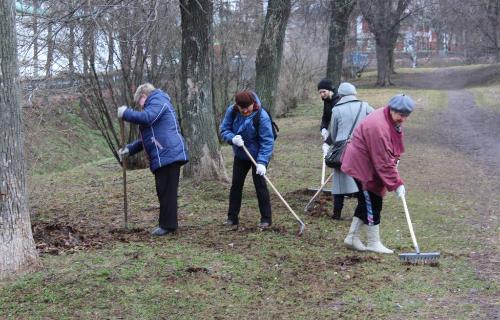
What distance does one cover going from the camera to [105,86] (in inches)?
606

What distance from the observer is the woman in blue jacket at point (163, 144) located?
6.96 meters

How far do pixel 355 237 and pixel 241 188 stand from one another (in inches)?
58.9

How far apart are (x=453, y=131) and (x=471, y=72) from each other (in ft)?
91.5

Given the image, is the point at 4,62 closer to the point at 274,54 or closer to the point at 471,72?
the point at 274,54

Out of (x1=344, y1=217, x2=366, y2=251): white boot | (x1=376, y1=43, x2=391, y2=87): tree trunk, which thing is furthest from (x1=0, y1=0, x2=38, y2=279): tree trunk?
(x1=376, y1=43, x2=391, y2=87): tree trunk

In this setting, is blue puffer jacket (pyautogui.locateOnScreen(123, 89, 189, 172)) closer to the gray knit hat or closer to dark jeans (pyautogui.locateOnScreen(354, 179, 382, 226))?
dark jeans (pyautogui.locateOnScreen(354, 179, 382, 226))

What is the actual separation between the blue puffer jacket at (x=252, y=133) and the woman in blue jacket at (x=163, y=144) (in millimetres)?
608

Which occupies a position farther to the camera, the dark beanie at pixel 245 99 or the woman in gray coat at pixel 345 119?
the woman in gray coat at pixel 345 119

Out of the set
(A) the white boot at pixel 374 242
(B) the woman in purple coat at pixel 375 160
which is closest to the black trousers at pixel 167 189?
(B) the woman in purple coat at pixel 375 160

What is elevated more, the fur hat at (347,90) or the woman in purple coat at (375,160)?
the fur hat at (347,90)

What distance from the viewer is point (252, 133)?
7.32 metres

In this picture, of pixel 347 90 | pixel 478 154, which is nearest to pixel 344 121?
pixel 347 90

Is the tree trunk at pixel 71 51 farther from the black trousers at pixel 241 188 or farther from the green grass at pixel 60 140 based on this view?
the black trousers at pixel 241 188

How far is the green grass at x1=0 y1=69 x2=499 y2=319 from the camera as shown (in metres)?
4.98
